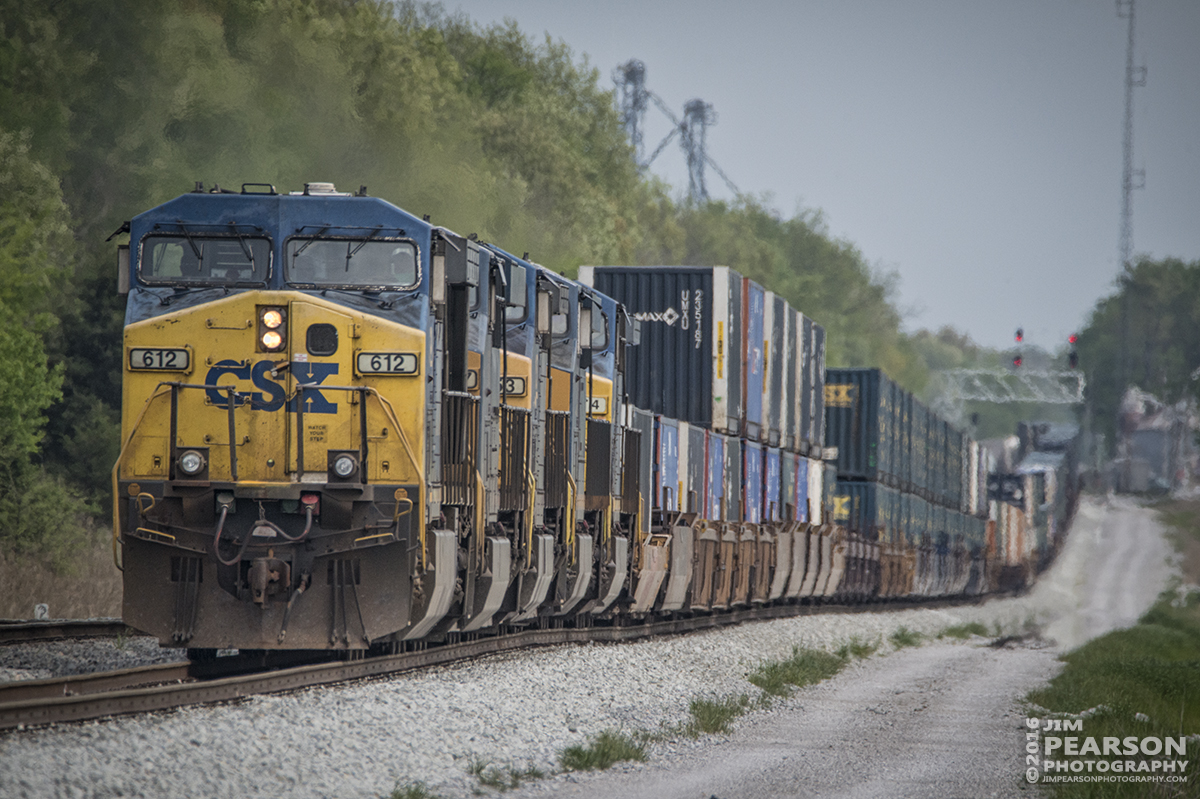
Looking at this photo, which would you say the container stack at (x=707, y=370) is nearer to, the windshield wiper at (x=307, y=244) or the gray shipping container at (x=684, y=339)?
the gray shipping container at (x=684, y=339)

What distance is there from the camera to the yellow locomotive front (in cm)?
1156

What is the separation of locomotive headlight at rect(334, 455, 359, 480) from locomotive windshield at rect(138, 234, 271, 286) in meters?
1.61

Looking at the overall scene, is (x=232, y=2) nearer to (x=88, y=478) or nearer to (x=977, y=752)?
(x=88, y=478)

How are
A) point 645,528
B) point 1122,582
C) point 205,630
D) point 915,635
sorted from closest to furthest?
point 205,630 → point 645,528 → point 915,635 → point 1122,582

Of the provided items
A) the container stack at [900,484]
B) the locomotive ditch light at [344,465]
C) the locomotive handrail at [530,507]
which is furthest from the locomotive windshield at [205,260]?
the container stack at [900,484]

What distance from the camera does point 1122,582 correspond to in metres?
74.2

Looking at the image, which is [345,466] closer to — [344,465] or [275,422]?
[344,465]

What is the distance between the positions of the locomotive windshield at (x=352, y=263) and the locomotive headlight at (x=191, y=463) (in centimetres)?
161

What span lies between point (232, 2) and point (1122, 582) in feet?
181

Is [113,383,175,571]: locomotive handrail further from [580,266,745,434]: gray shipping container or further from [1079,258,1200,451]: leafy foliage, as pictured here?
[1079,258,1200,451]: leafy foliage

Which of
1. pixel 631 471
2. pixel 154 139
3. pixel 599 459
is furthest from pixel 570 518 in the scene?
pixel 154 139

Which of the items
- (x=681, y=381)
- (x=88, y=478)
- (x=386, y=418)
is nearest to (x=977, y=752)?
(x=386, y=418)

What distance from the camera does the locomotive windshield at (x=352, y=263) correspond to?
12047mm

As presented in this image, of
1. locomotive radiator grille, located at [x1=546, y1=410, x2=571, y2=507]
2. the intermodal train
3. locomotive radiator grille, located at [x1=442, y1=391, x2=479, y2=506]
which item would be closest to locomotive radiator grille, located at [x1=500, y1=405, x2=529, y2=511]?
the intermodal train
